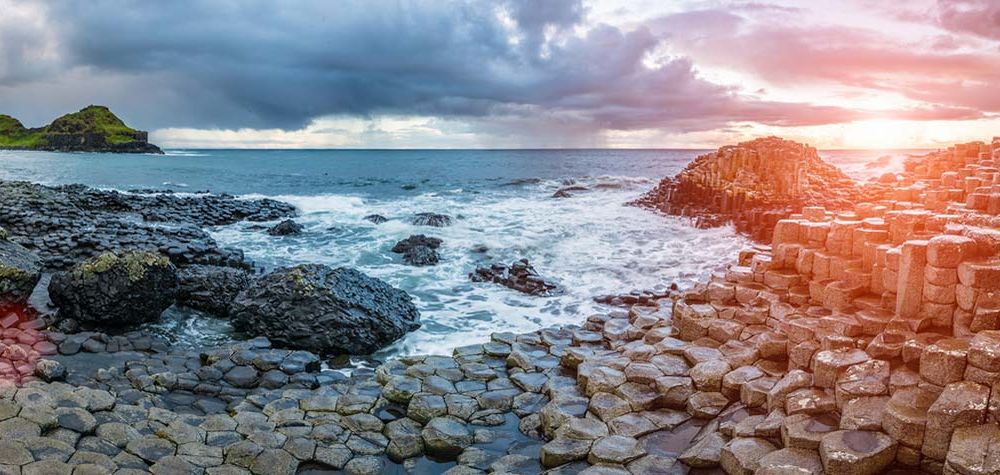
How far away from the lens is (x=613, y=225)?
97.0 ft

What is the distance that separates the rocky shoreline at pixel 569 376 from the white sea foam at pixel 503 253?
5.80 feet

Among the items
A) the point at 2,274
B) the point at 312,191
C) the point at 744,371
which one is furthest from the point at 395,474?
the point at 312,191

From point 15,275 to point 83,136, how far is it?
160 metres

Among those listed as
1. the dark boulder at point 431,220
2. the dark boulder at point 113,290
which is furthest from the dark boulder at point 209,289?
the dark boulder at point 431,220

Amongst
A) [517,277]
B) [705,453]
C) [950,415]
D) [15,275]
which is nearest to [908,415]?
[950,415]

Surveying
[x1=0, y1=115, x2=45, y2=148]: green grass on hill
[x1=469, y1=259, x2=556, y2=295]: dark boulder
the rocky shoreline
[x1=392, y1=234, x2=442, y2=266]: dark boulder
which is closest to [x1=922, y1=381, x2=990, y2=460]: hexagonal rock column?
the rocky shoreline

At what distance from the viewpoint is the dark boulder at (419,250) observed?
20484 millimetres

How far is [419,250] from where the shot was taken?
69.7ft

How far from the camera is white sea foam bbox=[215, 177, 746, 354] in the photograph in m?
14.7

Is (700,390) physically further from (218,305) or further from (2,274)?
(2,274)

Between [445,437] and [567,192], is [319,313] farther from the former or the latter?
[567,192]

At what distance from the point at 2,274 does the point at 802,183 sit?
35777 mm

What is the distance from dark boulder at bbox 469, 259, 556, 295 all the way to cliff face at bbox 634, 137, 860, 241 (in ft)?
44.1

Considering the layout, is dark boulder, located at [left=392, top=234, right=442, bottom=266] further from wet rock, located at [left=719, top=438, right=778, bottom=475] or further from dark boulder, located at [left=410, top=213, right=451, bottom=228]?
wet rock, located at [left=719, top=438, right=778, bottom=475]
